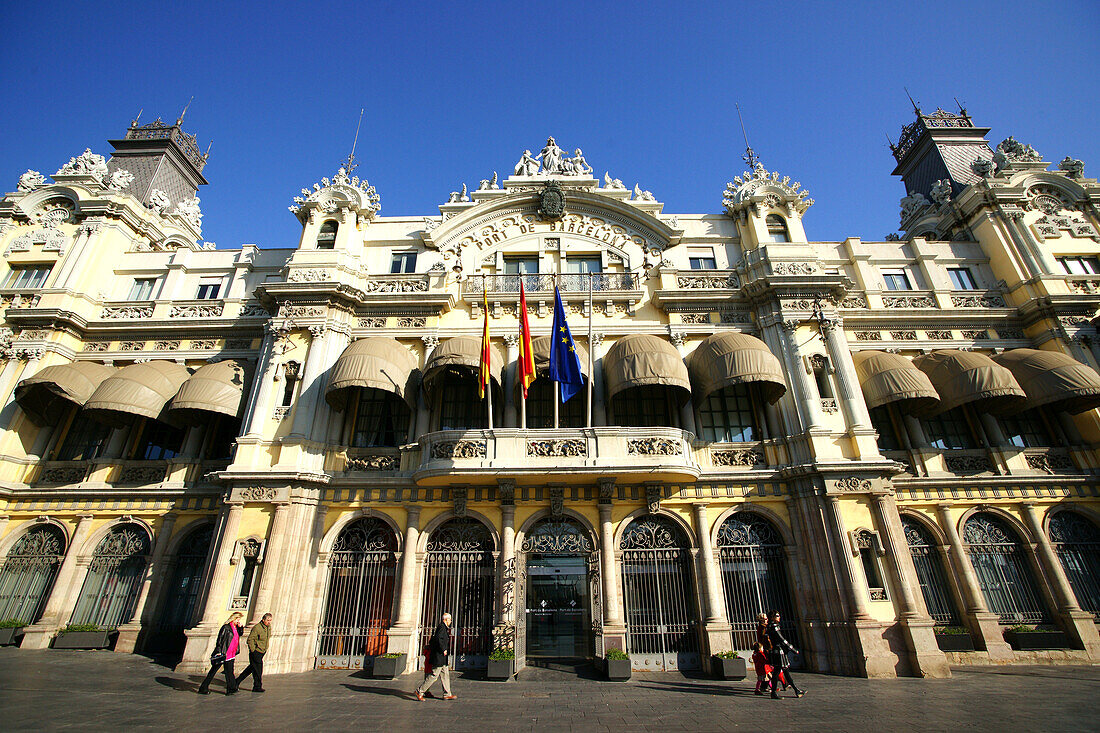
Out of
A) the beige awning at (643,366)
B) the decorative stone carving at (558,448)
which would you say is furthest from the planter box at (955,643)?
the decorative stone carving at (558,448)

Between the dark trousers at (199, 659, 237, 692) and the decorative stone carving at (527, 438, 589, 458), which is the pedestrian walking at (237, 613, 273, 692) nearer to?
the dark trousers at (199, 659, 237, 692)

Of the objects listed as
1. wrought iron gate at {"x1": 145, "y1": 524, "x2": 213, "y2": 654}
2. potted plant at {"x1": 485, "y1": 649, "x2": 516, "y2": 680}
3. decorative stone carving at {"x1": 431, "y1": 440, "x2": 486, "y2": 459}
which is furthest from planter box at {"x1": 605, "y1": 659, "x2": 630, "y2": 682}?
wrought iron gate at {"x1": 145, "y1": 524, "x2": 213, "y2": 654}

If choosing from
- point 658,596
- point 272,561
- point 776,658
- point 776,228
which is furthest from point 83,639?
point 776,228

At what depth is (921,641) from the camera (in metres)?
13.2

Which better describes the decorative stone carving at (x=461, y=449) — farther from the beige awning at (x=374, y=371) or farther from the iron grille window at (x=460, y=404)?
the beige awning at (x=374, y=371)

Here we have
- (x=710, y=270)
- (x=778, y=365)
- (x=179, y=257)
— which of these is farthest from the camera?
(x=179, y=257)

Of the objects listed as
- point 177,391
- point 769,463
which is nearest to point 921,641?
point 769,463

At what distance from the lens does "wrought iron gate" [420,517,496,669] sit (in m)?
14.8

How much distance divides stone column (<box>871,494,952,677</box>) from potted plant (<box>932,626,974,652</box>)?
86.1 inches

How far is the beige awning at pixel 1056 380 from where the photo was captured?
54.4 feet

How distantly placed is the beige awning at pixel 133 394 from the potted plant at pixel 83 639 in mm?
6695

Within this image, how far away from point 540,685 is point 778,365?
38.3 ft

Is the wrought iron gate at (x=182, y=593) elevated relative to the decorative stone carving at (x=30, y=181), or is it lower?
lower

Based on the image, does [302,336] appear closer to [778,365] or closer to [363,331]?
[363,331]
